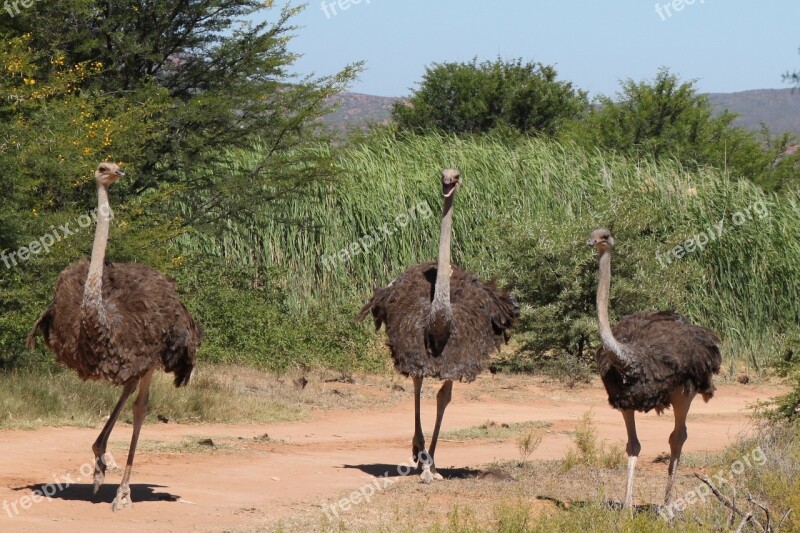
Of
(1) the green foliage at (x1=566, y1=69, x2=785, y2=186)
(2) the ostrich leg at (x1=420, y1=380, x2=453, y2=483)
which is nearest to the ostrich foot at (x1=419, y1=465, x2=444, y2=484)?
(2) the ostrich leg at (x1=420, y1=380, x2=453, y2=483)

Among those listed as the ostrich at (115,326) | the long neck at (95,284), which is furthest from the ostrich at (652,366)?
the long neck at (95,284)

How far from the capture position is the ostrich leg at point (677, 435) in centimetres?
840

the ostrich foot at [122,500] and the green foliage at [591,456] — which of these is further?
the green foliage at [591,456]

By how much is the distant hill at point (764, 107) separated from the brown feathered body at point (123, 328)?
161 metres

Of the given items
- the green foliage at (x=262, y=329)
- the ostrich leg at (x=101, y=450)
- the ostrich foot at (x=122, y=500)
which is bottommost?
the ostrich foot at (x=122, y=500)

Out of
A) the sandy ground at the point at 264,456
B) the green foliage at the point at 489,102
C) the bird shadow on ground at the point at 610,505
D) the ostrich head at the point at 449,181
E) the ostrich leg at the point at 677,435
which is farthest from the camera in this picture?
the green foliage at the point at 489,102

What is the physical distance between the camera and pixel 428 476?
9.32 metres

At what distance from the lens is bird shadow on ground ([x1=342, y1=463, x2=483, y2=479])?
982 cm

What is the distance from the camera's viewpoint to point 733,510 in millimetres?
6859

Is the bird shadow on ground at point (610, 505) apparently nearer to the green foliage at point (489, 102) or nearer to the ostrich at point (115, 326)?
the ostrich at point (115, 326)

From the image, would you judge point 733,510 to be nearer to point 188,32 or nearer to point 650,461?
point 650,461

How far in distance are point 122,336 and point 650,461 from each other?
532cm

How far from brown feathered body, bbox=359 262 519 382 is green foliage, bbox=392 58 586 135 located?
Answer: 92.9 feet

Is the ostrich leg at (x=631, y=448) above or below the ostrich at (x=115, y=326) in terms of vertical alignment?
below
